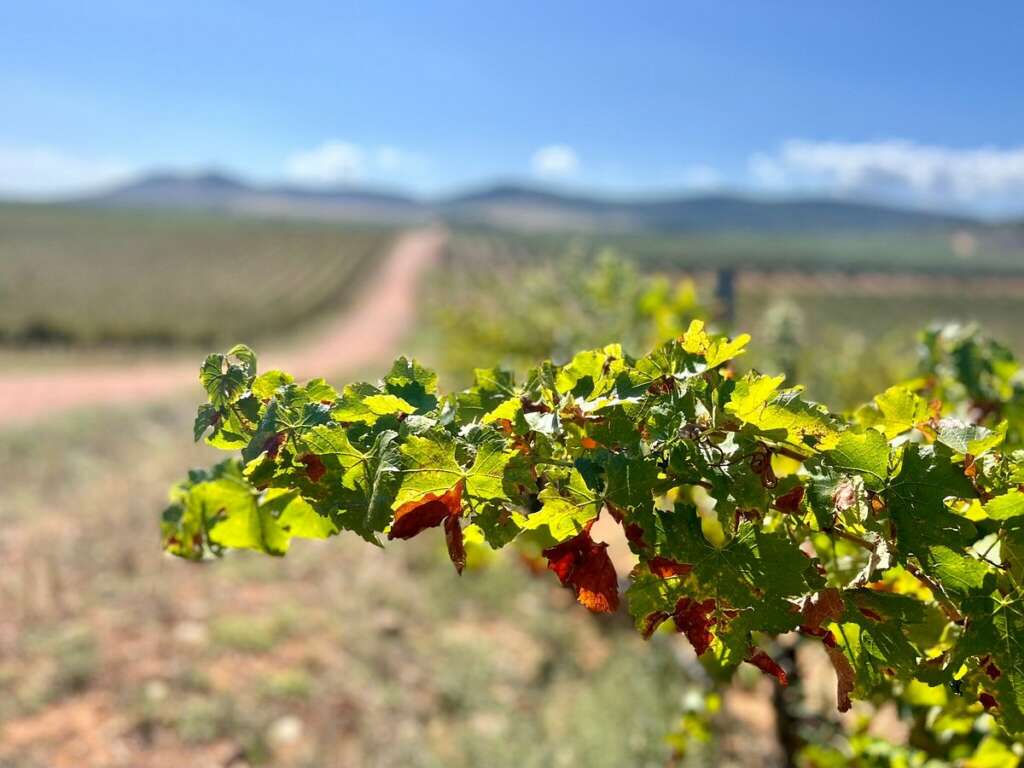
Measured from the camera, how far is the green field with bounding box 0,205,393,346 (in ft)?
61.4

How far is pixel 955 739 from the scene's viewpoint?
1605mm

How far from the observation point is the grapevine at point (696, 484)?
79 centimetres

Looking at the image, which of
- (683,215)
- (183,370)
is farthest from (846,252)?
(683,215)

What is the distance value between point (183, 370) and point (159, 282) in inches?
576

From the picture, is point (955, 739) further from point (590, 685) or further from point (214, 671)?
point (214, 671)

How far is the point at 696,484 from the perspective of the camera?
2.78 ft

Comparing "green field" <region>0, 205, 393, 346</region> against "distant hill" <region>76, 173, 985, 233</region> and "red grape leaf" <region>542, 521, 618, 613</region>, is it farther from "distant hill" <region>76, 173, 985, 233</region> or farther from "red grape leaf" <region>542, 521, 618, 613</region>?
"distant hill" <region>76, 173, 985, 233</region>

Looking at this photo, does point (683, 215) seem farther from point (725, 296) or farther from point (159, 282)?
point (725, 296)

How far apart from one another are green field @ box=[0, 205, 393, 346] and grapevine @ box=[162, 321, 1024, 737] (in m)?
19.6

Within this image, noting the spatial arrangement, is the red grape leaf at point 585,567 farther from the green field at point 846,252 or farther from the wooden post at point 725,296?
the green field at point 846,252

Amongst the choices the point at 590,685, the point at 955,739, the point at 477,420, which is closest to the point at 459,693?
the point at 590,685

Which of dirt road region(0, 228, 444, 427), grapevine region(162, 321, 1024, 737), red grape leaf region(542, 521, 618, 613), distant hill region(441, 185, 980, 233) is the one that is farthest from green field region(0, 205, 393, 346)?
distant hill region(441, 185, 980, 233)

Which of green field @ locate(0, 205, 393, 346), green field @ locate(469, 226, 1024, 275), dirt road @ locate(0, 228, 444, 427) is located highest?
green field @ locate(469, 226, 1024, 275)

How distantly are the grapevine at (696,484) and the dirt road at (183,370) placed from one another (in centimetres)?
1088
